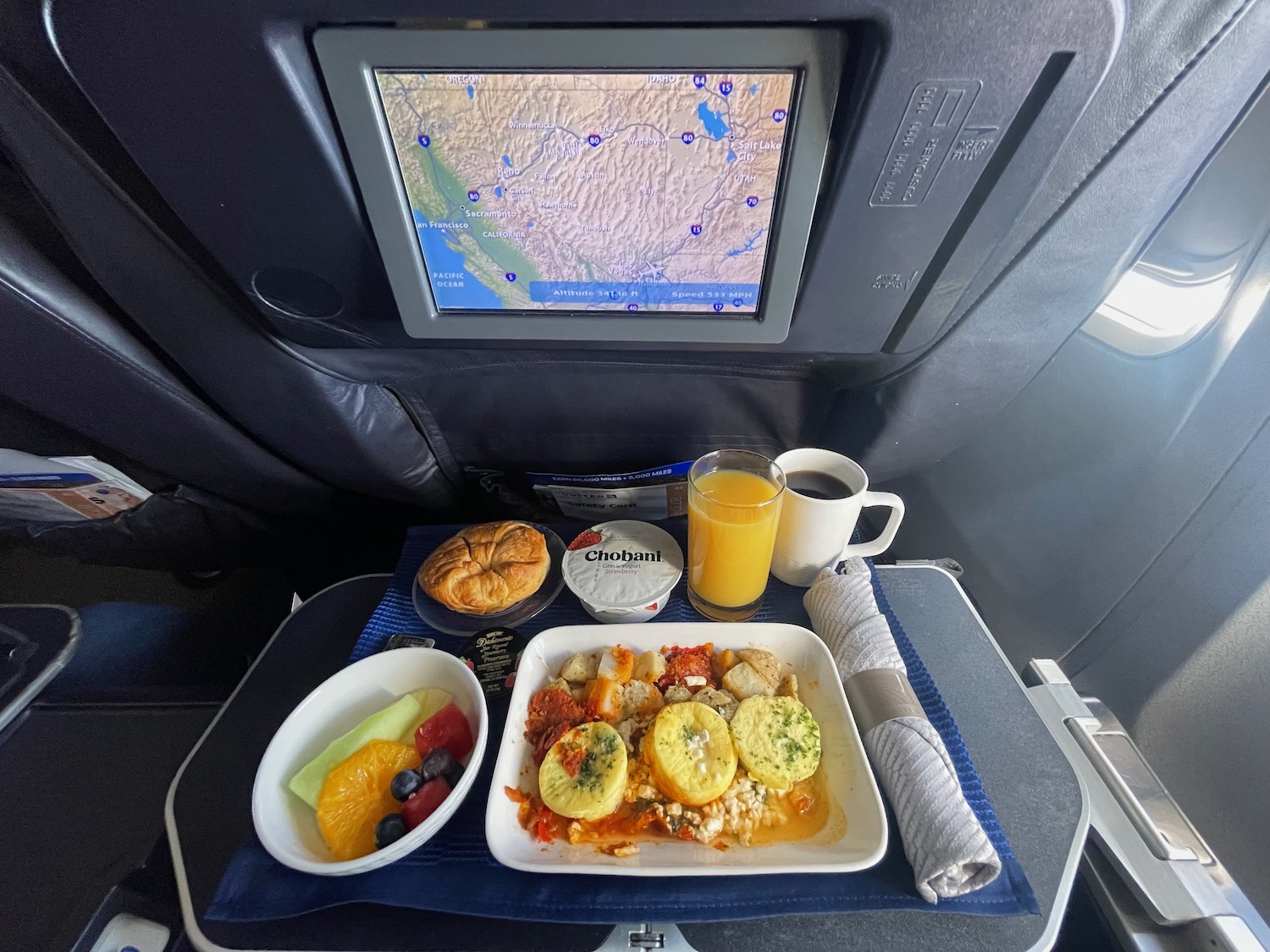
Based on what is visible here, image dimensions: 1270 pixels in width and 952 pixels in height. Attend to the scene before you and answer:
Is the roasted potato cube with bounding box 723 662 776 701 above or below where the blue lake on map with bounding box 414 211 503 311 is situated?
below

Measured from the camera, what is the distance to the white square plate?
561 mm

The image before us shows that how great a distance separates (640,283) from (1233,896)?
0.90 metres

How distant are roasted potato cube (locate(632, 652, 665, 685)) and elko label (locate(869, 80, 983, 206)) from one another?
20.2 inches

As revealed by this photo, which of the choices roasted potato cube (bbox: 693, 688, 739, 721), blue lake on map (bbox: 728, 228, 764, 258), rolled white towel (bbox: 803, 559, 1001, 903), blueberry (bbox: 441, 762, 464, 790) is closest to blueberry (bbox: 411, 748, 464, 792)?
blueberry (bbox: 441, 762, 464, 790)

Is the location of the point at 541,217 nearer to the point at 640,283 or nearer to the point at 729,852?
the point at 640,283

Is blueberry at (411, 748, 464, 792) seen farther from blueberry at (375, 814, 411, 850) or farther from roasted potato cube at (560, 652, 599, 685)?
roasted potato cube at (560, 652, 599, 685)

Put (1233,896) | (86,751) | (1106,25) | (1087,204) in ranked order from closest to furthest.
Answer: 1. (1106,25)
2. (1087,204)
3. (1233,896)
4. (86,751)

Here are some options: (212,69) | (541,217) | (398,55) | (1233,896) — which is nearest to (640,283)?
(541,217)

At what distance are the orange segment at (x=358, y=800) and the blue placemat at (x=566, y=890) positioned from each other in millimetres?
31

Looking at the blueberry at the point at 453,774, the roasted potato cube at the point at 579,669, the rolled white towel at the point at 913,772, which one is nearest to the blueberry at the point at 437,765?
the blueberry at the point at 453,774

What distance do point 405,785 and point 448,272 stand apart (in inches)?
19.8

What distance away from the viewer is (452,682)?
27.7 inches

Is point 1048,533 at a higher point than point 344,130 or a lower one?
lower

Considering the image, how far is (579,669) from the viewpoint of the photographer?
71cm
